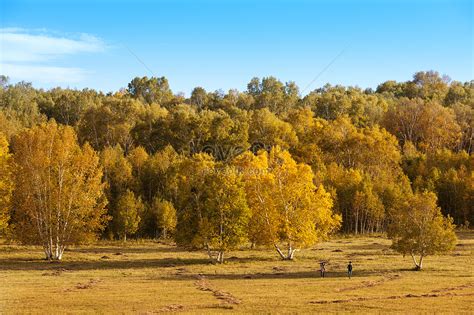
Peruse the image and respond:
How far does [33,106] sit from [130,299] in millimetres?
122299

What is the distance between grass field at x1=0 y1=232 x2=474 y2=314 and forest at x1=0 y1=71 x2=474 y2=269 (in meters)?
3.92

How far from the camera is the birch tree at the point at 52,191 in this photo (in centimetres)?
6950

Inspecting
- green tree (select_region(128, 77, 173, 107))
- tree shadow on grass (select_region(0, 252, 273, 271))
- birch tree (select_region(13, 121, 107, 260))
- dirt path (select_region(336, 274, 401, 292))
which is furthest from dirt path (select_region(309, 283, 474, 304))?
green tree (select_region(128, 77, 173, 107))

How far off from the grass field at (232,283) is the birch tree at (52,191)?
3.44 meters

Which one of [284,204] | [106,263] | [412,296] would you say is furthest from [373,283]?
[106,263]

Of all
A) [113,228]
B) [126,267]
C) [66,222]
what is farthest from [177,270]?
[113,228]

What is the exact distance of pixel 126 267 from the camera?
6141cm

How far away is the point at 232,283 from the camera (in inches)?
1934

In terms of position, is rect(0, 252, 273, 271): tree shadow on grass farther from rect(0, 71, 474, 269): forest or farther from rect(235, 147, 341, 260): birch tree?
rect(235, 147, 341, 260): birch tree

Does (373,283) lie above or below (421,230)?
below

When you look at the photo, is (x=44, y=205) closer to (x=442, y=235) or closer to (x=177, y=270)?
(x=177, y=270)

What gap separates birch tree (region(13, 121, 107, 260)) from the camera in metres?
69.5

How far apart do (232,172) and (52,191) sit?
23.7 metres

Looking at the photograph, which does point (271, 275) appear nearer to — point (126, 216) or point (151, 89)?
point (126, 216)
